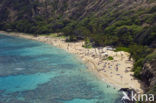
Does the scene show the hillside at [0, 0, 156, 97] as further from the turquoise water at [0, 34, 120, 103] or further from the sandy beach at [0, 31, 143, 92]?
the turquoise water at [0, 34, 120, 103]

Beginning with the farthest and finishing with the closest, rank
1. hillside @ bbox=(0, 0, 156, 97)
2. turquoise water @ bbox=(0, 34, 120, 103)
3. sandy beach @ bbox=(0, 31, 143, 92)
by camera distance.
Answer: hillside @ bbox=(0, 0, 156, 97)
sandy beach @ bbox=(0, 31, 143, 92)
turquoise water @ bbox=(0, 34, 120, 103)

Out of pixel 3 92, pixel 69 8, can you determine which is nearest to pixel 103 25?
pixel 69 8

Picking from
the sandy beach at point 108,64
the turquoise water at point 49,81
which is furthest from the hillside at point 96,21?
the turquoise water at point 49,81

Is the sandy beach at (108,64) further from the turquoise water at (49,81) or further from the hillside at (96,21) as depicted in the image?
the hillside at (96,21)

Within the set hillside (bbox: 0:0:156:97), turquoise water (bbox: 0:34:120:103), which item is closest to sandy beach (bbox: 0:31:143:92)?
turquoise water (bbox: 0:34:120:103)

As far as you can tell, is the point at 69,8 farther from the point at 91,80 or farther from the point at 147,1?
the point at 91,80

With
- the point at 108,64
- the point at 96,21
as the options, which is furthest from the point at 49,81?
the point at 96,21
